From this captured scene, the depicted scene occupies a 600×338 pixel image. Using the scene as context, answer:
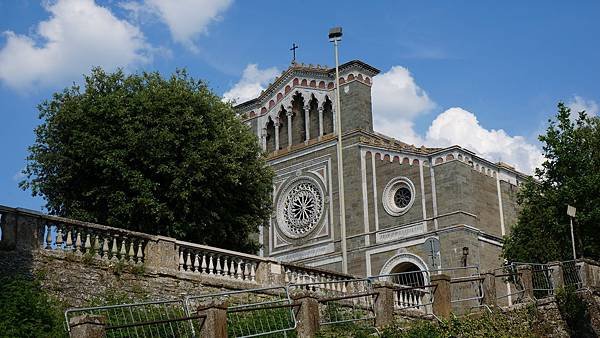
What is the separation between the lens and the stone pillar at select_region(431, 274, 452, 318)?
2139 centimetres

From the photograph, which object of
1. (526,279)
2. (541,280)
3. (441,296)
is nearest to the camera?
(441,296)

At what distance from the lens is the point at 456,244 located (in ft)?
134

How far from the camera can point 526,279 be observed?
79.6ft

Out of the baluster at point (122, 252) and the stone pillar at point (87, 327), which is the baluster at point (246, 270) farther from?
the stone pillar at point (87, 327)

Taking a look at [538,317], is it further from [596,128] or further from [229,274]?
[596,128]

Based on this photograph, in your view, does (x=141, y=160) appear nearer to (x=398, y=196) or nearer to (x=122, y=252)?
(x=122, y=252)

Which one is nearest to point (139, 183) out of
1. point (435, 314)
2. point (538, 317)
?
point (435, 314)

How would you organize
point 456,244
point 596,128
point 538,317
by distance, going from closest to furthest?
point 538,317
point 596,128
point 456,244

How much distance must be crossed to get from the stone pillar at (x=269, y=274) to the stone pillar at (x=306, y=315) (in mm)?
5809

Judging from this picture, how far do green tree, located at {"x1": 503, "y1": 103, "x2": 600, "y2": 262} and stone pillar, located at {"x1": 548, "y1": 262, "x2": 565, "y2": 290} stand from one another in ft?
24.1

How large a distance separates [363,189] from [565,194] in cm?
1291

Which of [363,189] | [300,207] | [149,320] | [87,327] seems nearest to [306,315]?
[149,320]

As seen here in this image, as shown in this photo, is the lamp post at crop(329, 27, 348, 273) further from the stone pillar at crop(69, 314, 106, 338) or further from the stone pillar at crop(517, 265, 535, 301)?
the stone pillar at crop(69, 314, 106, 338)

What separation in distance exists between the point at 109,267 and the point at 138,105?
8069mm
